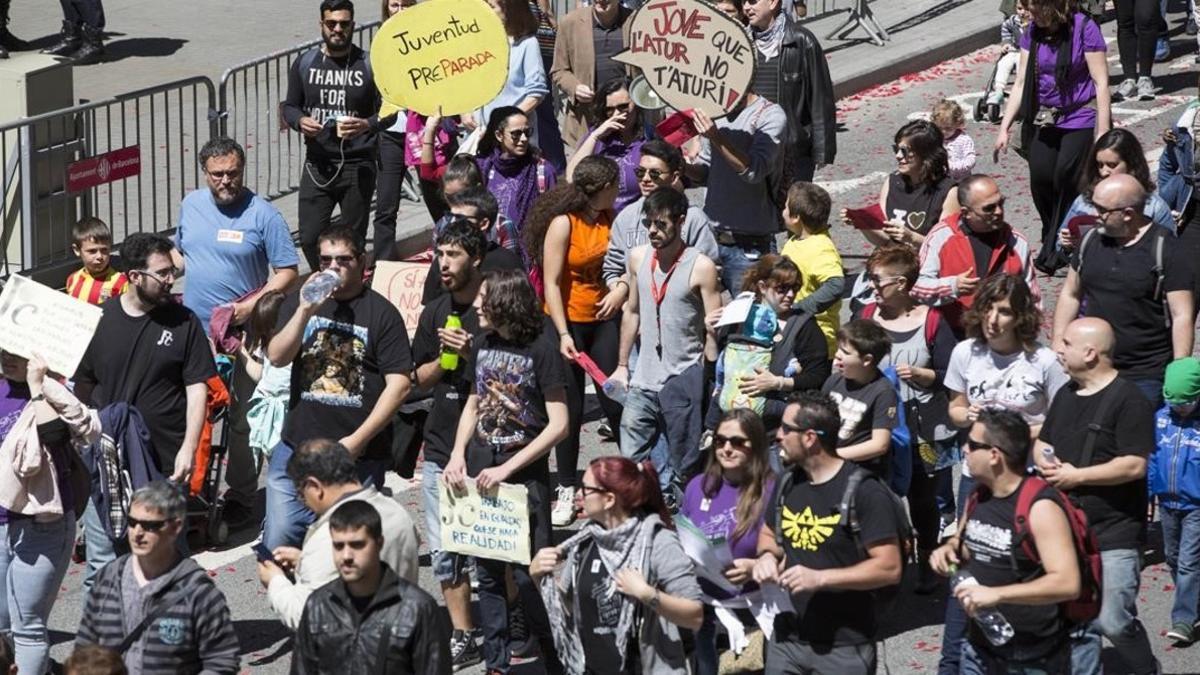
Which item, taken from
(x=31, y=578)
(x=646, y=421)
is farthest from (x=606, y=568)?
(x=31, y=578)

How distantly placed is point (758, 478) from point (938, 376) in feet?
5.55

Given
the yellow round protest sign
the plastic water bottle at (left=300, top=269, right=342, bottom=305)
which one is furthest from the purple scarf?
the plastic water bottle at (left=300, top=269, right=342, bottom=305)

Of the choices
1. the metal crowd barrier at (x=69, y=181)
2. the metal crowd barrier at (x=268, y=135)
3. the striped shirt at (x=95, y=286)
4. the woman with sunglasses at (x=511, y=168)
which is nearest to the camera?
the striped shirt at (x=95, y=286)

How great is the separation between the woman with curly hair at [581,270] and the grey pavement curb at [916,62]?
8.32 meters

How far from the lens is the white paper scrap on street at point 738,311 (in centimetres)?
1032

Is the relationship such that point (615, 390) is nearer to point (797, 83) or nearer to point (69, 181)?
point (797, 83)

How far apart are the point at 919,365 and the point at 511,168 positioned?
10.6 feet

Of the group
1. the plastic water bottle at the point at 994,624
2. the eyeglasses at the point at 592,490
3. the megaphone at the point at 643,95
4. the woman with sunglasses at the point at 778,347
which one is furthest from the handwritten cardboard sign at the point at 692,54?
the plastic water bottle at the point at 994,624

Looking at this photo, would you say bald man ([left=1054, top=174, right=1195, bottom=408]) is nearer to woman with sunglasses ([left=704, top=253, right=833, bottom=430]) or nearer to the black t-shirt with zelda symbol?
woman with sunglasses ([left=704, top=253, right=833, bottom=430])

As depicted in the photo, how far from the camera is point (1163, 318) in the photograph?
10336mm

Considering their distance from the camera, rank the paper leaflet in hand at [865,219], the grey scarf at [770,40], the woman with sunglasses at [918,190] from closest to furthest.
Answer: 1. the woman with sunglasses at [918,190]
2. the paper leaflet in hand at [865,219]
3. the grey scarf at [770,40]

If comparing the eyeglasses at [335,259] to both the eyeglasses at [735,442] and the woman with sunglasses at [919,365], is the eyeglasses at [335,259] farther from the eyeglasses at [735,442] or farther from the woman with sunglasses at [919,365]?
the woman with sunglasses at [919,365]

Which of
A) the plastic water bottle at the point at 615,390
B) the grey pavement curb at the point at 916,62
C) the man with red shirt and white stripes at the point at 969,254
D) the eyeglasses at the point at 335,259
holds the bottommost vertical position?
the grey pavement curb at the point at 916,62

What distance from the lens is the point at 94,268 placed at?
11.9 metres
